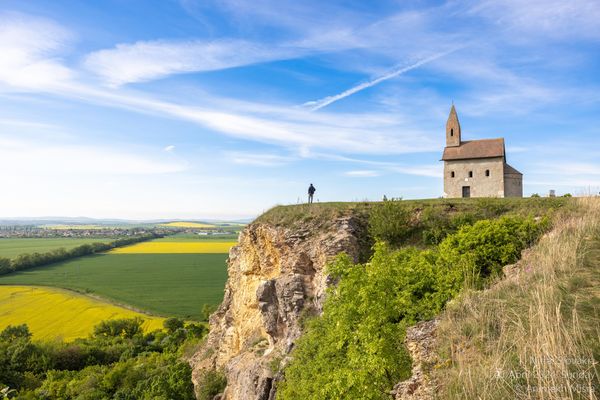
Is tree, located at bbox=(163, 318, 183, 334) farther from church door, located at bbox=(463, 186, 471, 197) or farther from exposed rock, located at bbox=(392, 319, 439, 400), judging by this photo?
exposed rock, located at bbox=(392, 319, 439, 400)

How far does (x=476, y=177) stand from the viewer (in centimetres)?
3206

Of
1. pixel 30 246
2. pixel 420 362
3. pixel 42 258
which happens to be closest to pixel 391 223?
pixel 420 362

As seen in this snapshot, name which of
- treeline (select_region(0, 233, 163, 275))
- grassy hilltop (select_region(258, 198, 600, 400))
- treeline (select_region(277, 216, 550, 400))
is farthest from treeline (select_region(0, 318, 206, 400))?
treeline (select_region(0, 233, 163, 275))

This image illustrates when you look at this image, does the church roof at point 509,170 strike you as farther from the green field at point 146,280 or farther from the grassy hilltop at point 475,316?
the green field at point 146,280

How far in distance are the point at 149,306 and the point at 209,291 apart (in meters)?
A: 12.0

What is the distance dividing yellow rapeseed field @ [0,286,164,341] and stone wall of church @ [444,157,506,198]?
137 ft

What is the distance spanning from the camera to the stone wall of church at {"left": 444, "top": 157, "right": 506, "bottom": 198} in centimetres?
3116

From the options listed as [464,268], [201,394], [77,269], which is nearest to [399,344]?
[464,268]

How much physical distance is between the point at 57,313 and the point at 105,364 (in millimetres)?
16551

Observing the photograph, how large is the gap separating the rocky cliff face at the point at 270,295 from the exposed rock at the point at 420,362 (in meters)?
9.02

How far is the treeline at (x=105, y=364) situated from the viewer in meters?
29.3

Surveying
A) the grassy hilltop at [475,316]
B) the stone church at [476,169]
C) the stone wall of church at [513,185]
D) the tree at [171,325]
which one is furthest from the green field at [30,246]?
the grassy hilltop at [475,316]

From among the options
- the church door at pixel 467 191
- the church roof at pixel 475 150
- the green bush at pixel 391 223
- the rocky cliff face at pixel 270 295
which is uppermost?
the church roof at pixel 475 150

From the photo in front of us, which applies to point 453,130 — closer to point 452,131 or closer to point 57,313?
point 452,131
